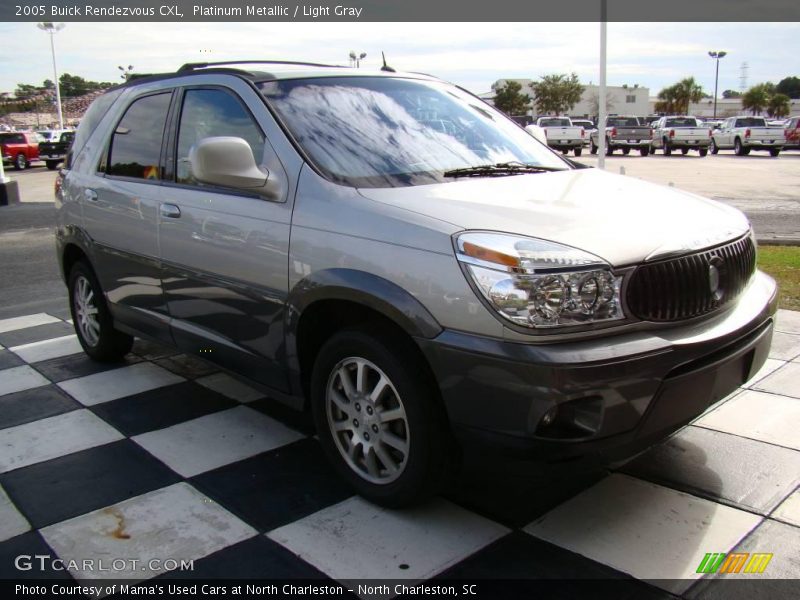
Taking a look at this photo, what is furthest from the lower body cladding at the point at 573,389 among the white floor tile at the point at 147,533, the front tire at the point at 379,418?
the white floor tile at the point at 147,533

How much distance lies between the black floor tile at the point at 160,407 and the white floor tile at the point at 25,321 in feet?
7.97

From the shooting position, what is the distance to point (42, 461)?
3666 mm

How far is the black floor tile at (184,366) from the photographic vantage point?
16.2 ft

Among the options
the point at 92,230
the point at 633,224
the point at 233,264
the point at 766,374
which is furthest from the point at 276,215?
the point at 766,374

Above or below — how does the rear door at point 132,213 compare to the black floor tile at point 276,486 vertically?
above

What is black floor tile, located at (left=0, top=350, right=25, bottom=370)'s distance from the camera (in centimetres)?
524

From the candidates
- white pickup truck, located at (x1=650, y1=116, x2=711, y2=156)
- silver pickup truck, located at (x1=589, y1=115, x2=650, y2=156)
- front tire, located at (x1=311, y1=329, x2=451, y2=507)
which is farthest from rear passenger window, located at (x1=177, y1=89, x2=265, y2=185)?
white pickup truck, located at (x1=650, y1=116, x2=711, y2=156)

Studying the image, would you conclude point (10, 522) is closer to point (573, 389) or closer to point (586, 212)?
point (573, 389)

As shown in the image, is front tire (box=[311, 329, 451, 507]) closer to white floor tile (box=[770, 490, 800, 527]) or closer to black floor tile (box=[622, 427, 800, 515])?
black floor tile (box=[622, 427, 800, 515])

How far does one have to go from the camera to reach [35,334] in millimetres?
6047

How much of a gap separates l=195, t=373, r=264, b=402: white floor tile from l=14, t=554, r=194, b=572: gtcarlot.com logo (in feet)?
5.62

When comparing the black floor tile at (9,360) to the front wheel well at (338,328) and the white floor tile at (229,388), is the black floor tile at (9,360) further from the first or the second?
the front wheel well at (338,328)

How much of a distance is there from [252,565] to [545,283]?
4.95ft

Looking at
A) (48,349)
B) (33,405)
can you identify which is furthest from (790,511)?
(48,349)
